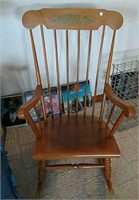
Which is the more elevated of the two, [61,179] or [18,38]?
[18,38]

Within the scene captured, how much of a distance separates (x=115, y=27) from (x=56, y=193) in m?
1.05

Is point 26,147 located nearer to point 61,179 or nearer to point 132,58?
point 61,179

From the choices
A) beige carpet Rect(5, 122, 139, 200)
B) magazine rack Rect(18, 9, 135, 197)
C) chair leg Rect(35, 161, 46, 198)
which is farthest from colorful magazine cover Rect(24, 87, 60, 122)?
chair leg Rect(35, 161, 46, 198)

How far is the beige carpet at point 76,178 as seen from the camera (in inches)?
52.8

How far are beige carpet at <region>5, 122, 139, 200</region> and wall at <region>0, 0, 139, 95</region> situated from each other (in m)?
0.50

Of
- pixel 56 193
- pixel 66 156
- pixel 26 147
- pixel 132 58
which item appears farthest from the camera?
pixel 132 58

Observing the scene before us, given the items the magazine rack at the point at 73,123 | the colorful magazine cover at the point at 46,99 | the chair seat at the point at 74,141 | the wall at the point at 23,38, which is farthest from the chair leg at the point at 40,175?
the wall at the point at 23,38

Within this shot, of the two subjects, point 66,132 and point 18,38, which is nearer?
point 66,132

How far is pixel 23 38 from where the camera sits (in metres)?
1.53

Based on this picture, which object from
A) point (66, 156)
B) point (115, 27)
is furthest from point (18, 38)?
point (66, 156)

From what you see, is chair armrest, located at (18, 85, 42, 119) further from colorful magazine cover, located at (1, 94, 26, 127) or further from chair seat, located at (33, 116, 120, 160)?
colorful magazine cover, located at (1, 94, 26, 127)

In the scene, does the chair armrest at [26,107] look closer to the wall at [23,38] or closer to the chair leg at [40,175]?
the chair leg at [40,175]

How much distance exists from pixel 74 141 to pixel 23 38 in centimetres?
83

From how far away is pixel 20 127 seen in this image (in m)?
1.82
